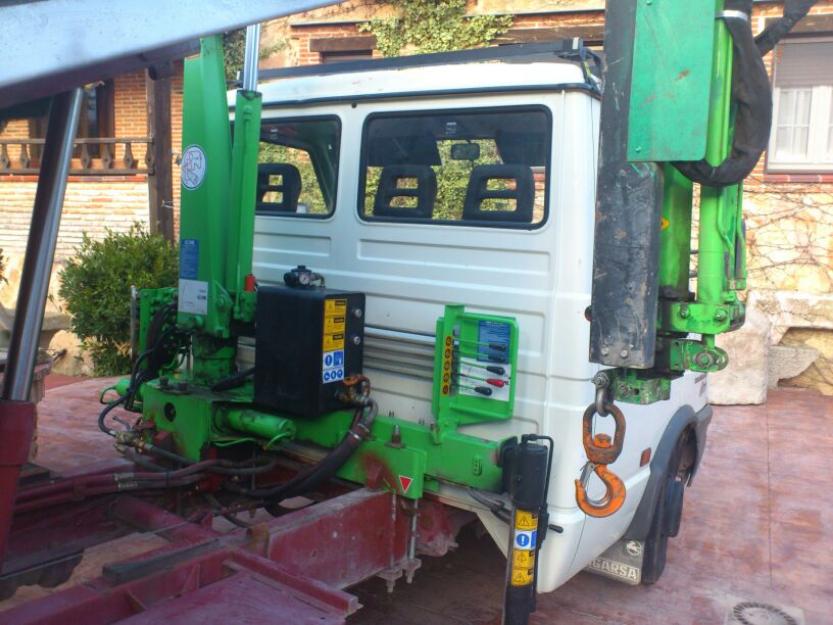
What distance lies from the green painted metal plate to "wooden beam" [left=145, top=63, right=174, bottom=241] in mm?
10904

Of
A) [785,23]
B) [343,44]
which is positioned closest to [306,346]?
→ [785,23]

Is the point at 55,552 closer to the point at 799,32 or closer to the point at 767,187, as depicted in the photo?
the point at 767,187

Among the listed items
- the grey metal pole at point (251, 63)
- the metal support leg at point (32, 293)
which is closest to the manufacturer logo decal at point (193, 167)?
the grey metal pole at point (251, 63)

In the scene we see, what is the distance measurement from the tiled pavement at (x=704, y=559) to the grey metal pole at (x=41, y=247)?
49.6 inches

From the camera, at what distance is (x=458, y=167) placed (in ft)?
12.2

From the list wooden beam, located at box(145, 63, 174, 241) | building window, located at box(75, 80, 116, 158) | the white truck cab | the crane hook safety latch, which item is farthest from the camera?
building window, located at box(75, 80, 116, 158)

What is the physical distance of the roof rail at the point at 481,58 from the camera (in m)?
3.46

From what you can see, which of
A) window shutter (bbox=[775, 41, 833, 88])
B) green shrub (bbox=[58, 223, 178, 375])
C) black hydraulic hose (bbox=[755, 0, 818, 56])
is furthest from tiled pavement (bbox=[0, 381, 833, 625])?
window shutter (bbox=[775, 41, 833, 88])

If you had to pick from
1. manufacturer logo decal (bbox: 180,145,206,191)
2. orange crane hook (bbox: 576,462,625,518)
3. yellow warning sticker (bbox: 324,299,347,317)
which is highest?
manufacturer logo decal (bbox: 180,145,206,191)

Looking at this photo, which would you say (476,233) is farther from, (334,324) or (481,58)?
(481,58)

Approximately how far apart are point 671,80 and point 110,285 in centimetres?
747

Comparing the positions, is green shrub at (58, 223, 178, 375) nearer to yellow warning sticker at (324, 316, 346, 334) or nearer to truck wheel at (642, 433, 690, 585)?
yellow warning sticker at (324, 316, 346, 334)

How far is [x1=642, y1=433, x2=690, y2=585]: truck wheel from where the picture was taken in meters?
4.17

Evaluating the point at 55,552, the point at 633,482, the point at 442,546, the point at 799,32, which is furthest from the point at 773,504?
the point at 799,32
